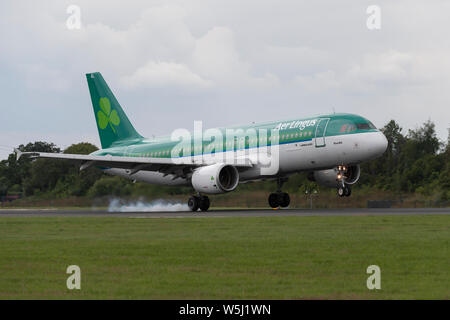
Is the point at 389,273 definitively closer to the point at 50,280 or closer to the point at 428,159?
the point at 50,280

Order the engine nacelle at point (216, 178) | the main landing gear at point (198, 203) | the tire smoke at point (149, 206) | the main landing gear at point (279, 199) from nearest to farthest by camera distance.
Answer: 1. the engine nacelle at point (216, 178)
2. the main landing gear at point (198, 203)
3. the main landing gear at point (279, 199)
4. the tire smoke at point (149, 206)

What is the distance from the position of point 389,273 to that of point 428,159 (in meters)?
52.1

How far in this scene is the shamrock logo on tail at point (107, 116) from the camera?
52.7m

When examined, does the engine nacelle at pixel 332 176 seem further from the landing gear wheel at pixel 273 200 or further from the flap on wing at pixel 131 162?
the flap on wing at pixel 131 162

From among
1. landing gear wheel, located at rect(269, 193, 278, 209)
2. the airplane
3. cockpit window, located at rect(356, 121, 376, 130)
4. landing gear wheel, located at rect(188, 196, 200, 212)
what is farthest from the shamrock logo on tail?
cockpit window, located at rect(356, 121, 376, 130)

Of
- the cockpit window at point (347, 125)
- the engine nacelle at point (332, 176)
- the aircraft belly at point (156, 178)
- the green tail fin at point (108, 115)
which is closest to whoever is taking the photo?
the cockpit window at point (347, 125)

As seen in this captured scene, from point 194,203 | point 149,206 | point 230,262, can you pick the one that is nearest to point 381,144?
point 194,203

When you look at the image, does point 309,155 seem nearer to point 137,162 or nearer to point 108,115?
point 137,162

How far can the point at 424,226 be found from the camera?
2430 centimetres

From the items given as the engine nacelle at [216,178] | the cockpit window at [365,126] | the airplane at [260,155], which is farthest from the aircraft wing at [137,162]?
the cockpit window at [365,126]

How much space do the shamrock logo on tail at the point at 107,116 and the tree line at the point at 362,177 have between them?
13.0 feet

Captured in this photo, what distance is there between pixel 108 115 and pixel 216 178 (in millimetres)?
16289

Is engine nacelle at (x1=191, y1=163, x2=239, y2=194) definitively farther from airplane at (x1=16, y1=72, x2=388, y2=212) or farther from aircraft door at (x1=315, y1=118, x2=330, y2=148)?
aircraft door at (x1=315, y1=118, x2=330, y2=148)
